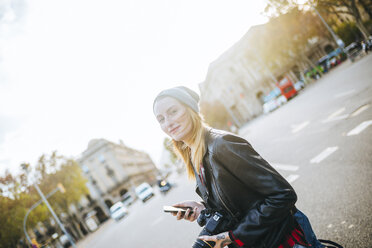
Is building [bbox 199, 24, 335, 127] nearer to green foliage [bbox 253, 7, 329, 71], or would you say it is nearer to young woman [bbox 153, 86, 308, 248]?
green foliage [bbox 253, 7, 329, 71]

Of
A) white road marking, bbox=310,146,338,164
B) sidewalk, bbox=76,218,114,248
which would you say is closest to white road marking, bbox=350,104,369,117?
white road marking, bbox=310,146,338,164

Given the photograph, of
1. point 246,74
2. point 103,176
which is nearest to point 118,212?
point 103,176

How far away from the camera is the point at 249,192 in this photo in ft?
4.19

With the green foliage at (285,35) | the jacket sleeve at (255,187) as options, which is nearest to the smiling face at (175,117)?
the jacket sleeve at (255,187)

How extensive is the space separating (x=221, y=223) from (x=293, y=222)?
0.50 m

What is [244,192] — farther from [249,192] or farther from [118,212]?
[118,212]

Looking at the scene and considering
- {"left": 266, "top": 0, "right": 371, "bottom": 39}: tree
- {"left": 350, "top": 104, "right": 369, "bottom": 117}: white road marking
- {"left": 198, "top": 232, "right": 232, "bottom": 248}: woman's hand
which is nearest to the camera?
{"left": 198, "top": 232, "right": 232, "bottom": 248}: woman's hand

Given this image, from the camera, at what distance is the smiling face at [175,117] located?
157 cm

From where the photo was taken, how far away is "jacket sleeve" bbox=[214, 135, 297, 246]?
1154 millimetres

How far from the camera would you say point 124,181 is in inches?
1746

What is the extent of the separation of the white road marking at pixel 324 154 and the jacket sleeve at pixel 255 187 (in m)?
4.78

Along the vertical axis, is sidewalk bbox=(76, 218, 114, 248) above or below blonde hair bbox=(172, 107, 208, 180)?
below

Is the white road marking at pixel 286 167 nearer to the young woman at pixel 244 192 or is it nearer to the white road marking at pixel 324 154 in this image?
the white road marking at pixel 324 154

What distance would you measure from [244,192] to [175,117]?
0.76m
